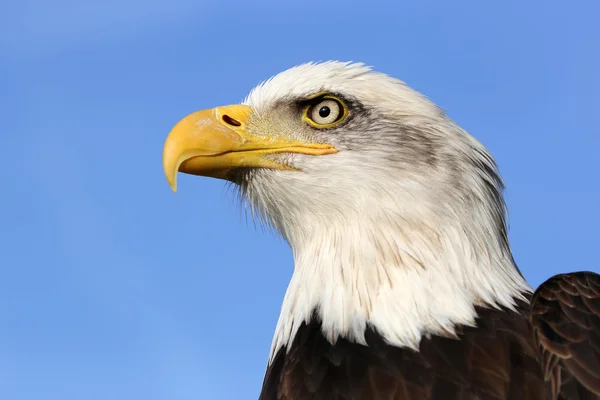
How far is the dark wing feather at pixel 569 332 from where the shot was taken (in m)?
3.98

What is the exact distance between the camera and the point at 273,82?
5609 mm

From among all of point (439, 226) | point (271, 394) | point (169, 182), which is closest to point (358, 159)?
point (439, 226)

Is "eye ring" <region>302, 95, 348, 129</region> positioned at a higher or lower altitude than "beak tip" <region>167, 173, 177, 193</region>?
higher

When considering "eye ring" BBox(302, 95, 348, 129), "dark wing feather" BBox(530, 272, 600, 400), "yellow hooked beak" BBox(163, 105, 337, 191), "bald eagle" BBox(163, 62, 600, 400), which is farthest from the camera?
"eye ring" BBox(302, 95, 348, 129)

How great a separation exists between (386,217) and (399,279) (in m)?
0.38

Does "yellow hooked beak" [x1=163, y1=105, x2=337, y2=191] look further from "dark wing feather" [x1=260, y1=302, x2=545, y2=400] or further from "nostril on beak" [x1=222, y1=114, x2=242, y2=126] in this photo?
"dark wing feather" [x1=260, y1=302, x2=545, y2=400]

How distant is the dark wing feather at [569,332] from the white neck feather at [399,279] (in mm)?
266

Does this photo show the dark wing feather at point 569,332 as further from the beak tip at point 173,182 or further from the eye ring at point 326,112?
the beak tip at point 173,182

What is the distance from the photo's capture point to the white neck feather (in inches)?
175

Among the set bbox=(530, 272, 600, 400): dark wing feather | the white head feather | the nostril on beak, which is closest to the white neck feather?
the white head feather

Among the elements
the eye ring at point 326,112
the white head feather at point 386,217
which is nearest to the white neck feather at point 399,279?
the white head feather at point 386,217

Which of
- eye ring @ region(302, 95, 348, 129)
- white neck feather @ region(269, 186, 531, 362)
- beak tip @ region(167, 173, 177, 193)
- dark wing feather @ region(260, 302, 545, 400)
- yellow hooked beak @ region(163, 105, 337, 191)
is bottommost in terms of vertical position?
dark wing feather @ region(260, 302, 545, 400)

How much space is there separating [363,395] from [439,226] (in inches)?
40.4

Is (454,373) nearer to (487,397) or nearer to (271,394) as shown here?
(487,397)
